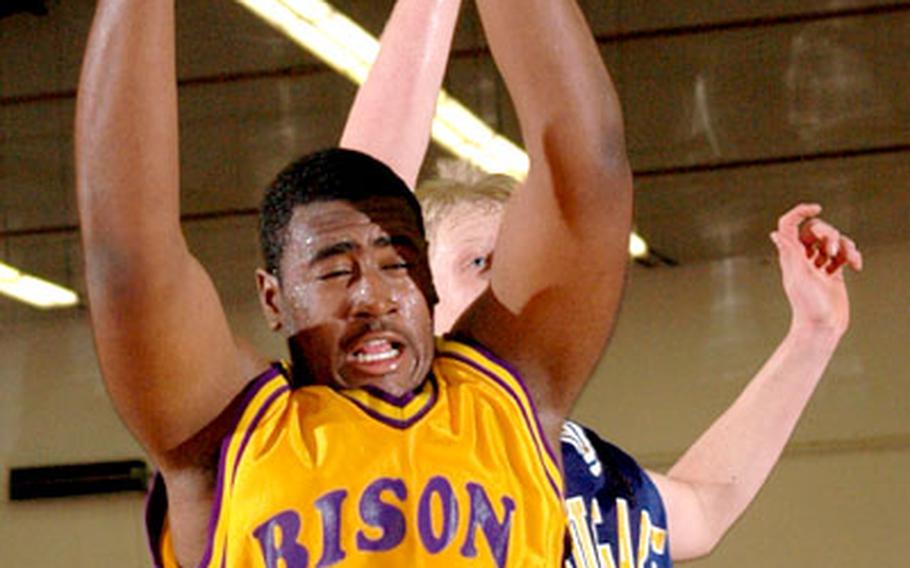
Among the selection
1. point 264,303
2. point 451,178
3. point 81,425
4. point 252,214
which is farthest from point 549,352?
point 81,425

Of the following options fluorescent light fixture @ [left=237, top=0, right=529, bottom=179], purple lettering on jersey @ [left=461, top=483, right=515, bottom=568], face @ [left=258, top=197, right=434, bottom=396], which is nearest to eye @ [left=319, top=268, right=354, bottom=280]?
face @ [left=258, top=197, right=434, bottom=396]

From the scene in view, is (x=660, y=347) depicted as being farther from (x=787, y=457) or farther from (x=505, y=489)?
(x=505, y=489)

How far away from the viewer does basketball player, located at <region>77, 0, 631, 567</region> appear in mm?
1365

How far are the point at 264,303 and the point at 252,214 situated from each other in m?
7.70

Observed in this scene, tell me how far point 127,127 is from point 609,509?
3.70 feet

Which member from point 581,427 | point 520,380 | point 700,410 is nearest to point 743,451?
point 581,427

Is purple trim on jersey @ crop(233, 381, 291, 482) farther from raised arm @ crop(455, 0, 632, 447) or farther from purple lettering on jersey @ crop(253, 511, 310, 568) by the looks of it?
raised arm @ crop(455, 0, 632, 447)

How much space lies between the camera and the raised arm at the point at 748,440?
2.46 m

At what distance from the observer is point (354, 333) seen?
1509mm

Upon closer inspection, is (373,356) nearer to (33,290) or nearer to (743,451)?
(743,451)

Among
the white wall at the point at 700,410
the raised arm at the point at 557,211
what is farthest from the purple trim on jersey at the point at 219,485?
the white wall at the point at 700,410

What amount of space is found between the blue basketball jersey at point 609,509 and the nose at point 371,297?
74cm

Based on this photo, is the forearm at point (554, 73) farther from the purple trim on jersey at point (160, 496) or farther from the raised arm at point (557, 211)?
the purple trim on jersey at point (160, 496)

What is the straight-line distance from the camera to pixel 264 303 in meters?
1.59
